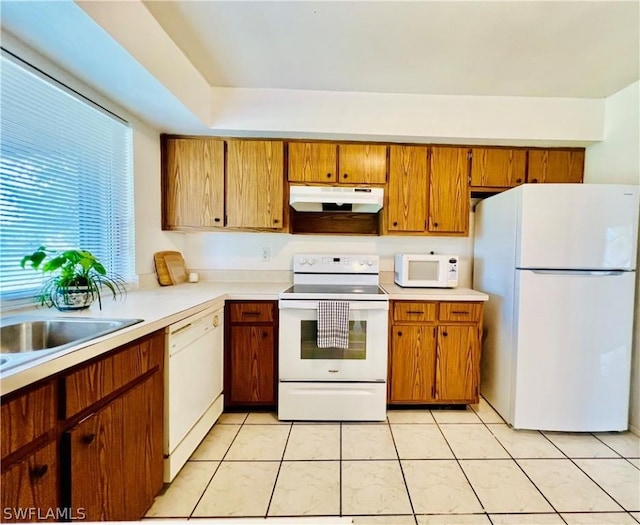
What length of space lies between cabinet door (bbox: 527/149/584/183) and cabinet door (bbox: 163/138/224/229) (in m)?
2.59

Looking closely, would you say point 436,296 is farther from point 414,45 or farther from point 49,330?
point 49,330

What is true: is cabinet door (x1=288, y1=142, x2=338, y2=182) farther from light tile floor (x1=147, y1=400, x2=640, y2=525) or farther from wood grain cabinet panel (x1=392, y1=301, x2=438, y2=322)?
light tile floor (x1=147, y1=400, x2=640, y2=525)

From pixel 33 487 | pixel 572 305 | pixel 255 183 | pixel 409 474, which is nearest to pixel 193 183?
pixel 255 183

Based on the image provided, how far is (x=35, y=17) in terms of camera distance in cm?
114

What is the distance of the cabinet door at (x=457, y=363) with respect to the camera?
7.14ft

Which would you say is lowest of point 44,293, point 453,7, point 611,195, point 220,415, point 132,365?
point 220,415

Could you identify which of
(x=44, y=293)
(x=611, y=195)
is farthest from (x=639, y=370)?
(x=44, y=293)

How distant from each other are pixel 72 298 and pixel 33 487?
2.84 ft

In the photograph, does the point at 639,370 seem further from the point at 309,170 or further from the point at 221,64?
the point at 221,64

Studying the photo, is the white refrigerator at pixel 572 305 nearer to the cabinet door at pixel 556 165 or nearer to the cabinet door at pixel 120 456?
the cabinet door at pixel 556 165

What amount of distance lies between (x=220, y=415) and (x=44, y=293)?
52.6 inches

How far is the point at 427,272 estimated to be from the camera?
2410 mm

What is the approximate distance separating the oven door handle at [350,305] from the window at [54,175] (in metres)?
1.18

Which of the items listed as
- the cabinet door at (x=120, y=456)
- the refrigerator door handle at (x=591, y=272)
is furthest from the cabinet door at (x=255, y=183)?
the refrigerator door handle at (x=591, y=272)
